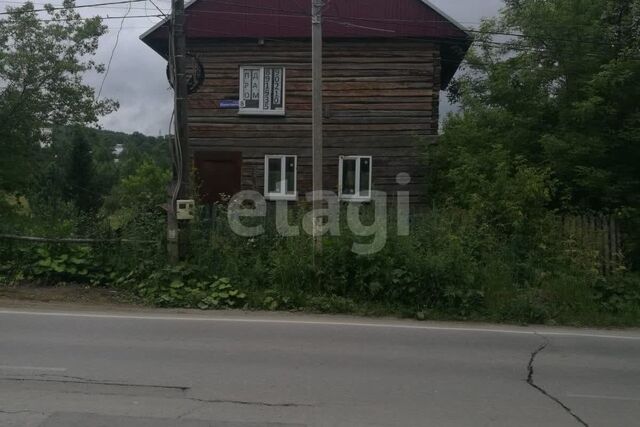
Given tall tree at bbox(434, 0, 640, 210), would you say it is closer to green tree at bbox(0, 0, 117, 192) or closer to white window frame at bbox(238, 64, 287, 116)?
white window frame at bbox(238, 64, 287, 116)

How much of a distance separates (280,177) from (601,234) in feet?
30.1

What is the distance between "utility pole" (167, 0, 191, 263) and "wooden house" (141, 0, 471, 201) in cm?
610

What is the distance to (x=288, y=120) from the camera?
18.6m

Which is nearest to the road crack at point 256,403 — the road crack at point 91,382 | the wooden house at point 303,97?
the road crack at point 91,382

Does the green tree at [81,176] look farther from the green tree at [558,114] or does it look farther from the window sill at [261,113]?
the green tree at [558,114]

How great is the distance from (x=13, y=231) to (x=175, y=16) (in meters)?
5.97

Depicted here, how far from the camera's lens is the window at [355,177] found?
729 inches

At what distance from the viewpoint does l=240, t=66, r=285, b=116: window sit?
18625mm

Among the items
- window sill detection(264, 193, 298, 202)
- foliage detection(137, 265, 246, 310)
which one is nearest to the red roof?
window sill detection(264, 193, 298, 202)

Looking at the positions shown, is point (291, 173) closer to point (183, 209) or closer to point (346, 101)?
point (346, 101)

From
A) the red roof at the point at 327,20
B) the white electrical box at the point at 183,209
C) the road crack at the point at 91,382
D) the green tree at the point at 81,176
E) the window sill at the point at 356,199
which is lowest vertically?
the road crack at the point at 91,382

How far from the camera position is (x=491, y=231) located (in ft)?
44.1

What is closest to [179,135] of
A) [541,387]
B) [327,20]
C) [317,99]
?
[317,99]

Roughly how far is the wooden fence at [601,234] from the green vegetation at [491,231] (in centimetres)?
18
